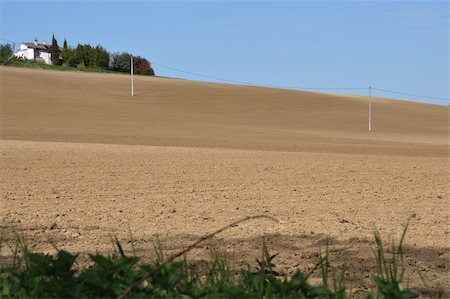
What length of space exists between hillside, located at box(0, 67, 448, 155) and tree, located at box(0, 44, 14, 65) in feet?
41.7

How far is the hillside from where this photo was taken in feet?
74.8

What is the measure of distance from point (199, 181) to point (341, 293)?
6.05m

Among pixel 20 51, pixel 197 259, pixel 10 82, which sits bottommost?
pixel 197 259

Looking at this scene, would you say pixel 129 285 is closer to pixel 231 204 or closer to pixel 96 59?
pixel 231 204

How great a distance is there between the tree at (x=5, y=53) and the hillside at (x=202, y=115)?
1270 cm

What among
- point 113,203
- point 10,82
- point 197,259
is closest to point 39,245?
point 197,259

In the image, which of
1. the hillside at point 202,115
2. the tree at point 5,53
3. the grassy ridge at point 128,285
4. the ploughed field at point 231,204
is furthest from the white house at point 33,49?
the grassy ridge at point 128,285

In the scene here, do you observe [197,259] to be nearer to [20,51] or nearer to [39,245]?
[39,245]

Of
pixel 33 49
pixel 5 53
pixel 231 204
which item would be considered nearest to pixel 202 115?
pixel 231 204

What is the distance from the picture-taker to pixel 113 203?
24.1 ft

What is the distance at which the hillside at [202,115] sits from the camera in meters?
22.8

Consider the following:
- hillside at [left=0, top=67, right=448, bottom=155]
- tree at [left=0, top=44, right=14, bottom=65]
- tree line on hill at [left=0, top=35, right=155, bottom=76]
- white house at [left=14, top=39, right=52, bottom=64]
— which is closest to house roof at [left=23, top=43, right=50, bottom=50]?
white house at [left=14, top=39, right=52, bottom=64]

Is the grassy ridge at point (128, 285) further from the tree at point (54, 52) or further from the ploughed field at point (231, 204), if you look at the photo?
the tree at point (54, 52)

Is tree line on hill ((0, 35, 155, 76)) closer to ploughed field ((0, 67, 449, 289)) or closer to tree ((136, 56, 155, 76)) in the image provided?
tree ((136, 56, 155, 76))
